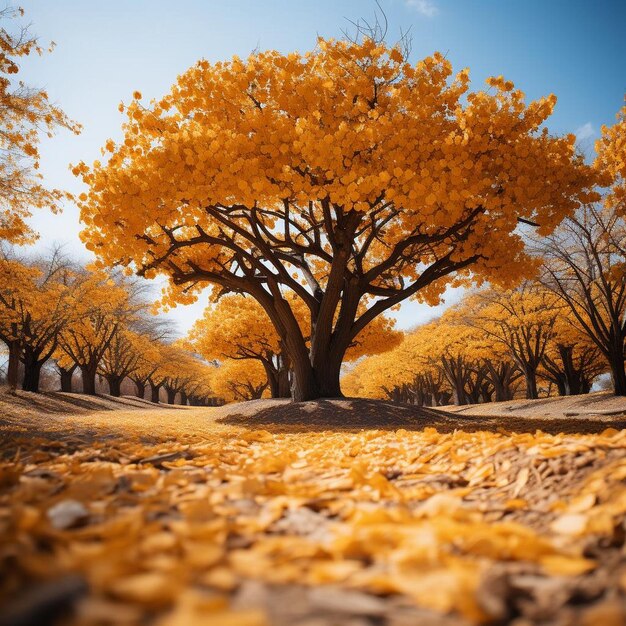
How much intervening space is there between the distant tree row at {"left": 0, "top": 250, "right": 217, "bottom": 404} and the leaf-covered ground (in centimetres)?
984

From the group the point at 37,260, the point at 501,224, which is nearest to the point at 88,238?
the point at 501,224

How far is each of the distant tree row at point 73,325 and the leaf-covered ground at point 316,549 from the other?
9840 mm

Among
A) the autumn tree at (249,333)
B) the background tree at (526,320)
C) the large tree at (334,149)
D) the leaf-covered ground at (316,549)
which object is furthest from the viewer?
the background tree at (526,320)

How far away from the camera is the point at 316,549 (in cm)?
104

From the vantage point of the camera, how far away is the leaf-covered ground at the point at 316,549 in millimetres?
749

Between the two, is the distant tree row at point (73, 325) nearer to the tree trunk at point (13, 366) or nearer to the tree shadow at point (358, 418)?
the tree trunk at point (13, 366)

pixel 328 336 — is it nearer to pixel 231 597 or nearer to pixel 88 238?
pixel 88 238

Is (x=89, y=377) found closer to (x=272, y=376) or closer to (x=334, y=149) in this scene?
(x=272, y=376)

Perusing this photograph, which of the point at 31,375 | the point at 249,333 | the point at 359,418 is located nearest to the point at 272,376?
the point at 249,333

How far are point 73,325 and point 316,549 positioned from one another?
1854 cm

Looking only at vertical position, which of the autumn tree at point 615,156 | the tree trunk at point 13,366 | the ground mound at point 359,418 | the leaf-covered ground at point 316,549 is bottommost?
the ground mound at point 359,418

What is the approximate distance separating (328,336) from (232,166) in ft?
15.6

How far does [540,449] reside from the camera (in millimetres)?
2199

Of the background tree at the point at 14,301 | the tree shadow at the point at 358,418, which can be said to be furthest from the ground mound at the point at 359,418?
the background tree at the point at 14,301
